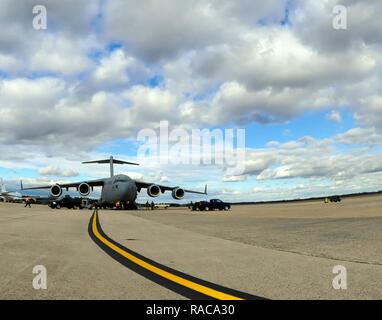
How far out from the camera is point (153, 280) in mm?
6168

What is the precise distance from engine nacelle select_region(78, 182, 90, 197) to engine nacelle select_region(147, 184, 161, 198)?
7.55 metres

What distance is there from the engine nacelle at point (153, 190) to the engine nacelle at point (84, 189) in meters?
7.55

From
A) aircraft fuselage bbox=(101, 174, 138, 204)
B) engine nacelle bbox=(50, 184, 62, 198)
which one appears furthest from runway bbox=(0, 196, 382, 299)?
engine nacelle bbox=(50, 184, 62, 198)

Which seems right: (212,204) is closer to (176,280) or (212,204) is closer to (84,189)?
(84,189)

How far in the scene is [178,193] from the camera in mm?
53219

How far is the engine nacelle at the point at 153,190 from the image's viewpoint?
5166cm

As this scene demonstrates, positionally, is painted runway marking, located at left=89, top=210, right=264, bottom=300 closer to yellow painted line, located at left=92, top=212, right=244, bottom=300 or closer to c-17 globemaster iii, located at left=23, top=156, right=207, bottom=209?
yellow painted line, located at left=92, top=212, right=244, bottom=300

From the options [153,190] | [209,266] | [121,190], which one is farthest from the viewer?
[153,190]

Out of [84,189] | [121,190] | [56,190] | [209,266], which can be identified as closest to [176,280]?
[209,266]

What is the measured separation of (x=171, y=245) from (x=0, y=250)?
410 cm

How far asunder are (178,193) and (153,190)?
325cm

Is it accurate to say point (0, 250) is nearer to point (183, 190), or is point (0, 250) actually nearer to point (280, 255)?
point (280, 255)

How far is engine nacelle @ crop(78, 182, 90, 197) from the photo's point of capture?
5143 centimetres
